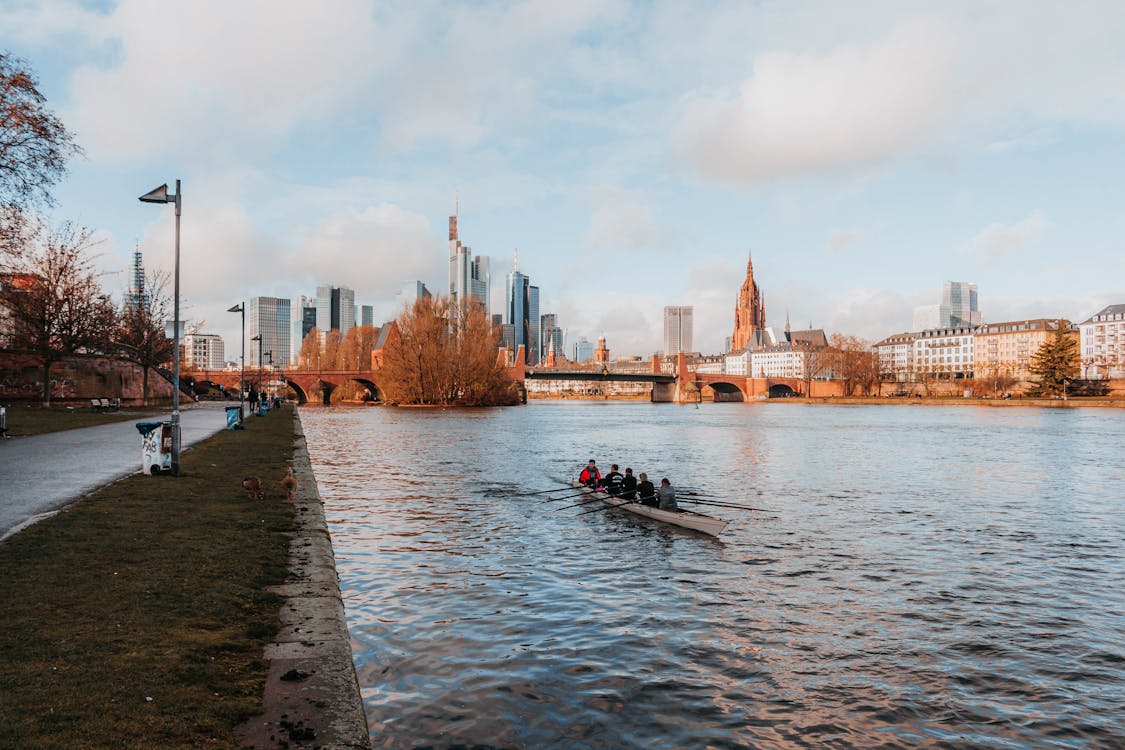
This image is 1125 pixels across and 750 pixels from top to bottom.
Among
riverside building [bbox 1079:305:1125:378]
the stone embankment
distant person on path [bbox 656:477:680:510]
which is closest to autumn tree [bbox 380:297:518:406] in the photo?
distant person on path [bbox 656:477:680:510]

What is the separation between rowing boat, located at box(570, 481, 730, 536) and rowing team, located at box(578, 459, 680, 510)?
19cm

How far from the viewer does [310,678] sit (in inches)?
301

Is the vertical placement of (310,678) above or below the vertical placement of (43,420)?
below

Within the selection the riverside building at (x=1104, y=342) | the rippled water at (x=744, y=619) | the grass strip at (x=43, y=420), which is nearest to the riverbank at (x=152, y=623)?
the rippled water at (x=744, y=619)

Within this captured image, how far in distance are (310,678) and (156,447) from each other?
1537 centimetres

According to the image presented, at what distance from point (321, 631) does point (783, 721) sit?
568 cm

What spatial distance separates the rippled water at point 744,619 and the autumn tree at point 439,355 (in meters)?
76.3

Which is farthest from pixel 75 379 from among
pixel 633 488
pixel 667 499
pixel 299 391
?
pixel 299 391

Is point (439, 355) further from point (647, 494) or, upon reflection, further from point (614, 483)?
point (647, 494)

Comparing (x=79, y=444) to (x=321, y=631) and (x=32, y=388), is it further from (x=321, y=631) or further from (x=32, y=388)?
(x=32, y=388)

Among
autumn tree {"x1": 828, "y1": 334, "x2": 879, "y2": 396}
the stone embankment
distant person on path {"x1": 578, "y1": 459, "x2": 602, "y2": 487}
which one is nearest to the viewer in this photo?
the stone embankment

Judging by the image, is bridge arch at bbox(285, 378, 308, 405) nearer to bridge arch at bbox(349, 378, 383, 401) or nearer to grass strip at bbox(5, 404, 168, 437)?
bridge arch at bbox(349, 378, 383, 401)

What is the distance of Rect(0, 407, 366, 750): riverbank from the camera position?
623cm

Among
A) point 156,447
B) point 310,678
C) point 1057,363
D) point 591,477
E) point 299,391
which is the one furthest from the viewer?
point 299,391
